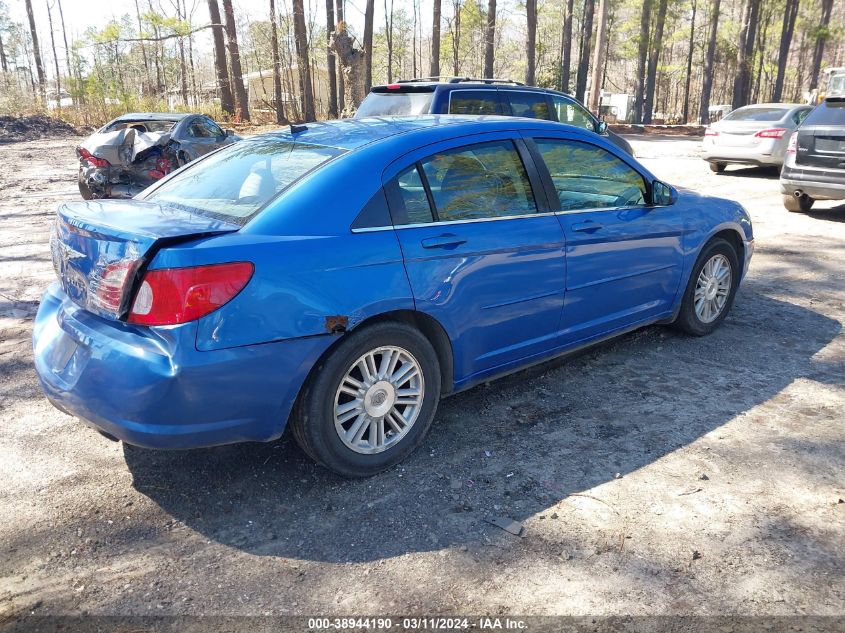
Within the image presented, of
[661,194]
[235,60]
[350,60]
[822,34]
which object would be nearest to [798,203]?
[661,194]

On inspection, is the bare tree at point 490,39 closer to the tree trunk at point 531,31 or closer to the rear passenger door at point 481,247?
the tree trunk at point 531,31

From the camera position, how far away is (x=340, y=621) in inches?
94.9

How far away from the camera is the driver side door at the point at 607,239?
4090 millimetres

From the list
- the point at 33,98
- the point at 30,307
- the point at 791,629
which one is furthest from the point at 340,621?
the point at 33,98

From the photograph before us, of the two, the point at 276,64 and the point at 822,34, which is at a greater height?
the point at 822,34

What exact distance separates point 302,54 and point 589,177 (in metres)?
25.0

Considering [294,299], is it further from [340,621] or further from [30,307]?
[30,307]

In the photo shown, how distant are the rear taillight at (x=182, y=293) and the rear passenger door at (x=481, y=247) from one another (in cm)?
89

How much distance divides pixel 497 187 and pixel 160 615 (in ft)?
8.65

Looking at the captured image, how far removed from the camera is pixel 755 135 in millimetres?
14406

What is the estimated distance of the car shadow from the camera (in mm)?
2957

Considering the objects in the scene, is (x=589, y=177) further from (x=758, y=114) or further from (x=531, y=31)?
(x=531, y=31)

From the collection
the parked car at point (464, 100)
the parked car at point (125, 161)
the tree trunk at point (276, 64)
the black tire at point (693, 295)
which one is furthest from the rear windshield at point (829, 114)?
the tree trunk at point (276, 64)

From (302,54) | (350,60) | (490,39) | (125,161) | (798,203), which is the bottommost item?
(798,203)
